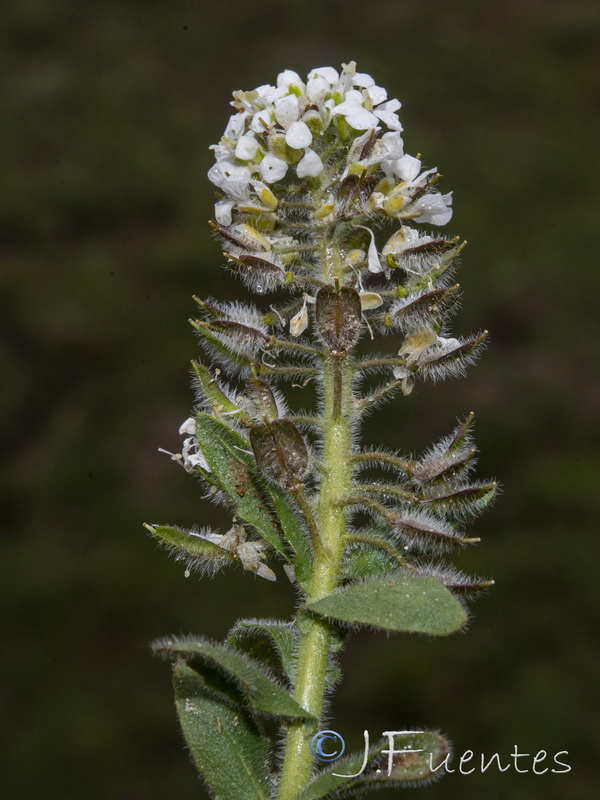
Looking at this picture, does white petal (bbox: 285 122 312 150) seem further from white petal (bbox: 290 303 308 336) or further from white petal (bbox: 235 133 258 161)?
white petal (bbox: 290 303 308 336)

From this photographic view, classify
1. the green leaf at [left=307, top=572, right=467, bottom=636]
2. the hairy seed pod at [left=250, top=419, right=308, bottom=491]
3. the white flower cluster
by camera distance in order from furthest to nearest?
the white flower cluster, the hairy seed pod at [left=250, top=419, right=308, bottom=491], the green leaf at [left=307, top=572, right=467, bottom=636]

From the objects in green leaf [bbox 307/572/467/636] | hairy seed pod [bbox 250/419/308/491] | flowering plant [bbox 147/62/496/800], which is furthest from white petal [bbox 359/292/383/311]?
green leaf [bbox 307/572/467/636]

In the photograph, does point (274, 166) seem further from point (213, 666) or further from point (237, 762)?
point (237, 762)

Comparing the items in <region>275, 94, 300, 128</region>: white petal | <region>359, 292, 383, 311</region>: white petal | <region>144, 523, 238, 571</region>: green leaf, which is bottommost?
<region>144, 523, 238, 571</region>: green leaf

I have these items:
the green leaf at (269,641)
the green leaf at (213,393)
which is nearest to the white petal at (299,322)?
the green leaf at (213,393)

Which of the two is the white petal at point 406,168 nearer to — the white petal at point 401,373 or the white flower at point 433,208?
the white flower at point 433,208
